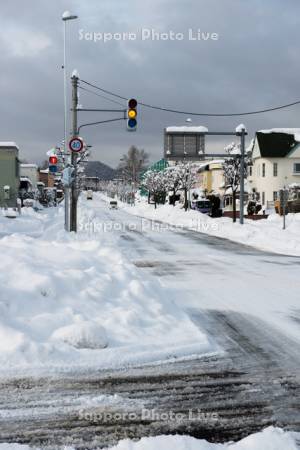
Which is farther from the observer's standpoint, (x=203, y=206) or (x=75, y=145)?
(x=203, y=206)

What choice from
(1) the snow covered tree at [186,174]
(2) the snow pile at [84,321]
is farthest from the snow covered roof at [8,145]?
(2) the snow pile at [84,321]

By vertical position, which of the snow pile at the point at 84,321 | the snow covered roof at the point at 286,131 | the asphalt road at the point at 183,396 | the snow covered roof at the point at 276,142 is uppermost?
the snow covered roof at the point at 286,131

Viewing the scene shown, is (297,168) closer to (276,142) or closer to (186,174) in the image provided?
(276,142)

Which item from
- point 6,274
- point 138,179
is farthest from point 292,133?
point 138,179

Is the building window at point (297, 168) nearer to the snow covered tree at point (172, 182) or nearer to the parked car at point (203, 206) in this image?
the parked car at point (203, 206)

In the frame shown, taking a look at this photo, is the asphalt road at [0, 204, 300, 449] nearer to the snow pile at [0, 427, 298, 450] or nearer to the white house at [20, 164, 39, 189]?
the snow pile at [0, 427, 298, 450]

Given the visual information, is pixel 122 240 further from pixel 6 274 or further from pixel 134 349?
pixel 134 349

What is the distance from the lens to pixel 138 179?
12212 cm

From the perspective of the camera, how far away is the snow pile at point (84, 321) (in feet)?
19.2

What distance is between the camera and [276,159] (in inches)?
2194

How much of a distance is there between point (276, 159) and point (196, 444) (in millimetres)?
54477

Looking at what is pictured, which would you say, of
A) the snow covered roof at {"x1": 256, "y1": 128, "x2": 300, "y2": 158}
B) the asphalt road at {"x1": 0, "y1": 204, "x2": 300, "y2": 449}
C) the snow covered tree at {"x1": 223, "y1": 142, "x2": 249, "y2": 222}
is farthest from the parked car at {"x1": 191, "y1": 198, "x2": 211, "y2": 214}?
the asphalt road at {"x1": 0, "y1": 204, "x2": 300, "y2": 449}

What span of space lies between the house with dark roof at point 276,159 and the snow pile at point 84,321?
1891 inches

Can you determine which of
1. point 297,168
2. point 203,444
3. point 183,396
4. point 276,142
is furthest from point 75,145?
point 297,168
